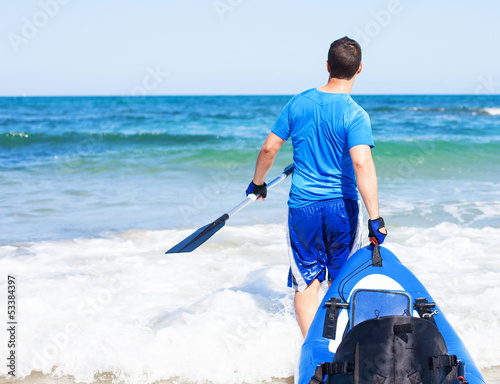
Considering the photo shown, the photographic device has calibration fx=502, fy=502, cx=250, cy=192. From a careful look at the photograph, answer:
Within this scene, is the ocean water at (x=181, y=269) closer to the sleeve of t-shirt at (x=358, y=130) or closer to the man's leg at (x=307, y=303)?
the man's leg at (x=307, y=303)

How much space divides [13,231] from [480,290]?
15.7 ft

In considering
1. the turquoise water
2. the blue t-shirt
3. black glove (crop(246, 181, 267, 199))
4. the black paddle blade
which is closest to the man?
the blue t-shirt

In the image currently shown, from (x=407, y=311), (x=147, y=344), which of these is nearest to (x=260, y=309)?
(x=147, y=344)

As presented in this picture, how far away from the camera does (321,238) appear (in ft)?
8.89

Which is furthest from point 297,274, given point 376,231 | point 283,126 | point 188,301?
point 188,301

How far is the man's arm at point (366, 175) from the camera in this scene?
243 cm

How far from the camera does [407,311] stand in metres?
2.18

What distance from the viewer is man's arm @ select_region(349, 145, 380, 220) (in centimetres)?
243

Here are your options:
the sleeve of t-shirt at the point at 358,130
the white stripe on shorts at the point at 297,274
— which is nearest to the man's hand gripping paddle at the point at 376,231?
the sleeve of t-shirt at the point at 358,130
